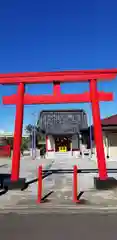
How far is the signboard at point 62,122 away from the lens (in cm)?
4609

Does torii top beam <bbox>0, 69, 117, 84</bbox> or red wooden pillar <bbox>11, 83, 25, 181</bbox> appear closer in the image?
red wooden pillar <bbox>11, 83, 25, 181</bbox>

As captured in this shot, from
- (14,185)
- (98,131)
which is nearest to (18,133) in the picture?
(14,185)

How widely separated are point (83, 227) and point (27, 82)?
293 inches

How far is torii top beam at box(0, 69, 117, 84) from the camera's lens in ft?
42.1

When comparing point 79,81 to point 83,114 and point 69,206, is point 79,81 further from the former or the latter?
point 83,114

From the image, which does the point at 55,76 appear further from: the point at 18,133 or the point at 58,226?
the point at 58,226

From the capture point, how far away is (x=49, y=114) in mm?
48188

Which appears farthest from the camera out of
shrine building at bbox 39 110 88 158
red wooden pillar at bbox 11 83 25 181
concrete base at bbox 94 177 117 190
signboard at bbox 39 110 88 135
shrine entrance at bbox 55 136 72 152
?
shrine entrance at bbox 55 136 72 152

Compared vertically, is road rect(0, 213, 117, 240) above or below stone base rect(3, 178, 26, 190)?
below

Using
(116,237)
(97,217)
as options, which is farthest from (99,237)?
(97,217)

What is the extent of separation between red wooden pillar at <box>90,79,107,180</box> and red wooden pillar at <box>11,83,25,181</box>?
2772mm

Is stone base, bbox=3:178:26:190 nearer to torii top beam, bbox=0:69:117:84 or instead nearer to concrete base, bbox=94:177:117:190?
concrete base, bbox=94:177:117:190

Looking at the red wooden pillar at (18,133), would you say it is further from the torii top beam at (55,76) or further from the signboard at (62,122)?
the signboard at (62,122)

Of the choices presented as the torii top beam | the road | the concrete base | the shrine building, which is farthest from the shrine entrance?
the road
